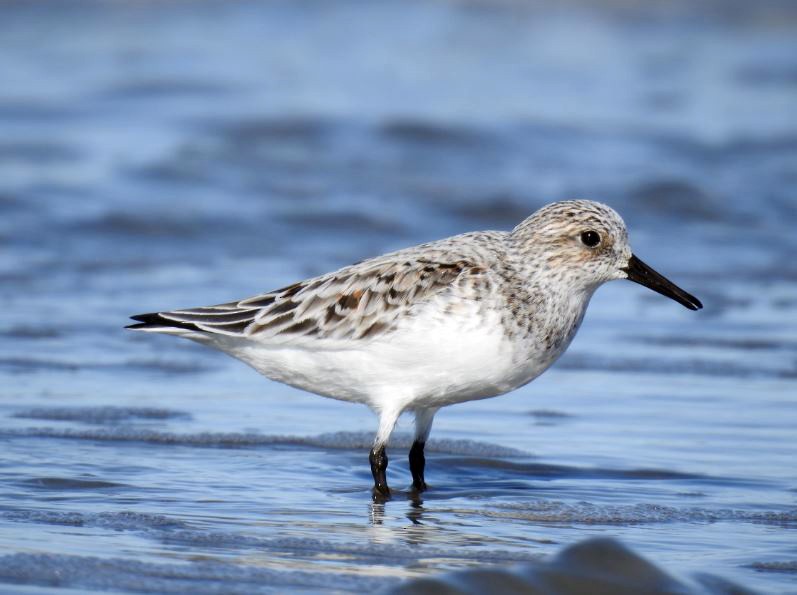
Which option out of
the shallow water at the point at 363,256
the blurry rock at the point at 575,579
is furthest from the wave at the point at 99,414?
the blurry rock at the point at 575,579

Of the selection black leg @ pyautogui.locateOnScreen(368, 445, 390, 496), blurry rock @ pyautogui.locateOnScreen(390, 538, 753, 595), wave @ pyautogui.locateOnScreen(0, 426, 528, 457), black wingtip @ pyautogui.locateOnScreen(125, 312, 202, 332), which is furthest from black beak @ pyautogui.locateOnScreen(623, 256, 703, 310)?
blurry rock @ pyautogui.locateOnScreen(390, 538, 753, 595)

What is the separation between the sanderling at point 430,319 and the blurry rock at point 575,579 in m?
1.70

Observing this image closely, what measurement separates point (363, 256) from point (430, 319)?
19.9 feet

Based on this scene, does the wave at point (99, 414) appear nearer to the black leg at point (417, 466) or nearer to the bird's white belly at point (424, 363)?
the bird's white belly at point (424, 363)

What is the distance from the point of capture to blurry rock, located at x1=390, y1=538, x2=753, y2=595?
4.79 meters

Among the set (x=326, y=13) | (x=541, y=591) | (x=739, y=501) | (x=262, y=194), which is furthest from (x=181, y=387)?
(x=326, y=13)

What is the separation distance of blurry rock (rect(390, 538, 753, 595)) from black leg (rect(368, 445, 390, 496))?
1.93 metres

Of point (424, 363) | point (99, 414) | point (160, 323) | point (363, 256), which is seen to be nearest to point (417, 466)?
point (424, 363)

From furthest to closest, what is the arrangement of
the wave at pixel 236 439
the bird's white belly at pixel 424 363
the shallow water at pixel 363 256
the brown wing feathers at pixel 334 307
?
the wave at pixel 236 439 < the brown wing feathers at pixel 334 307 < the bird's white belly at pixel 424 363 < the shallow water at pixel 363 256

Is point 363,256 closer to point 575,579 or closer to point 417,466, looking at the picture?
point 417,466

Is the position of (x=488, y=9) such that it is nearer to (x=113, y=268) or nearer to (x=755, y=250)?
(x=755, y=250)

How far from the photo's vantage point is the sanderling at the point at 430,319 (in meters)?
6.57

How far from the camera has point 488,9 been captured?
22.8m

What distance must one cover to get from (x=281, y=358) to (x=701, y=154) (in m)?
10.2
